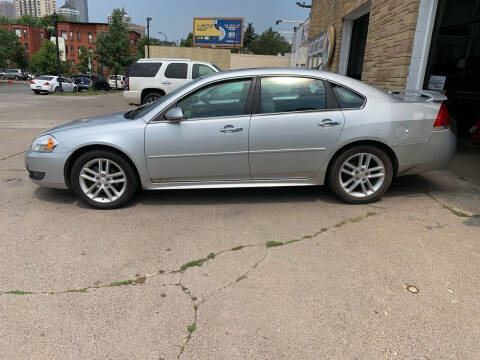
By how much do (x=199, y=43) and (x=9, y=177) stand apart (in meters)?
41.9

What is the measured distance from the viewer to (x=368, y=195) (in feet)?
14.2

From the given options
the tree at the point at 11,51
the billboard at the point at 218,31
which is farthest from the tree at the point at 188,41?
the billboard at the point at 218,31

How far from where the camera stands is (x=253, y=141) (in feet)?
13.4

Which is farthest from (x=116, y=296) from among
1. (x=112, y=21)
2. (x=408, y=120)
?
(x=112, y=21)

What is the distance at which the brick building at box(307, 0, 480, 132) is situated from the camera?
6.64 m

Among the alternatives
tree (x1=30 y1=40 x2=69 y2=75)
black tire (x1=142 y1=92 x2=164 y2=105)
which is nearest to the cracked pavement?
black tire (x1=142 y1=92 x2=164 y2=105)

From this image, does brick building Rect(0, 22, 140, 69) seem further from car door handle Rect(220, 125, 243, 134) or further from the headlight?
car door handle Rect(220, 125, 243, 134)

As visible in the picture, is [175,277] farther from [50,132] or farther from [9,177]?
[9,177]

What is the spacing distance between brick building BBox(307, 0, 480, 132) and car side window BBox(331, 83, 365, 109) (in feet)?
10.5

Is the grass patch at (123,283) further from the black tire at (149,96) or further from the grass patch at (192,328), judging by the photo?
the black tire at (149,96)

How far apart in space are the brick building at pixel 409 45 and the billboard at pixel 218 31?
29388 millimetres

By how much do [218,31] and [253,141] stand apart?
4289cm

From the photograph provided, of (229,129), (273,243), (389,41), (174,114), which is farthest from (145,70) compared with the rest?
(273,243)

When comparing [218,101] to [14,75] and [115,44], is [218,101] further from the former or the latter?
[14,75]
